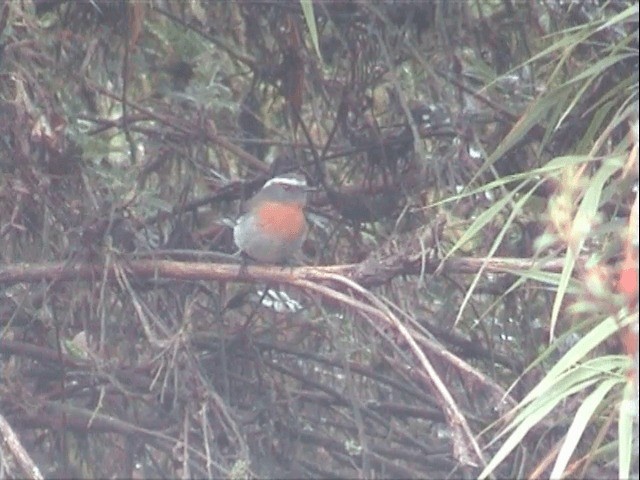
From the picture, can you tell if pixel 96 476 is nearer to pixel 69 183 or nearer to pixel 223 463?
pixel 223 463

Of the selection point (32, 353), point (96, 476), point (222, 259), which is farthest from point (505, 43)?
point (96, 476)

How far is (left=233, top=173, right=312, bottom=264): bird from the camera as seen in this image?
17.7ft

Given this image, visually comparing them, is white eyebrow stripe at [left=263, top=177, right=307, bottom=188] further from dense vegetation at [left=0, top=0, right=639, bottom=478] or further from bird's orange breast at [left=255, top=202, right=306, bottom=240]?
bird's orange breast at [left=255, top=202, right=306, bottom=240]

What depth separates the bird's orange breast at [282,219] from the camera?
5.46m

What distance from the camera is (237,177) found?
219 inches

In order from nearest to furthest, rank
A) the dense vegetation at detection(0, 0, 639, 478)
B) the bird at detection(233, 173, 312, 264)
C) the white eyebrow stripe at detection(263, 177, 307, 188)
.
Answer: the dense vegetation at detection(0, 0, 639, 478)
the white eyebrow stripe at detection(263, 177, 307, 188)
the bird at detection(233, 173, 312, 264)

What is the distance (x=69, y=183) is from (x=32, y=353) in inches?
35.1

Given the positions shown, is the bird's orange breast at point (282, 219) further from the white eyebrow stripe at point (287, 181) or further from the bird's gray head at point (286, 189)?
the white eyebrow stripe at point (287, 181)

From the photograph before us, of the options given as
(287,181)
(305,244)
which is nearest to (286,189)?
(287,181)

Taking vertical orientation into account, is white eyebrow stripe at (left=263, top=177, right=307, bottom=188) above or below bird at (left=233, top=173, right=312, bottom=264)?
above

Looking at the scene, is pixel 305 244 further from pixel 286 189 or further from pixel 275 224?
pixel 286 189

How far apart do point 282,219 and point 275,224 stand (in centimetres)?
7

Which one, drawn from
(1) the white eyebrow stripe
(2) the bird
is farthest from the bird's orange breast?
(1) the white eyebrow stripe

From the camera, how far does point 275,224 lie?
550cm
